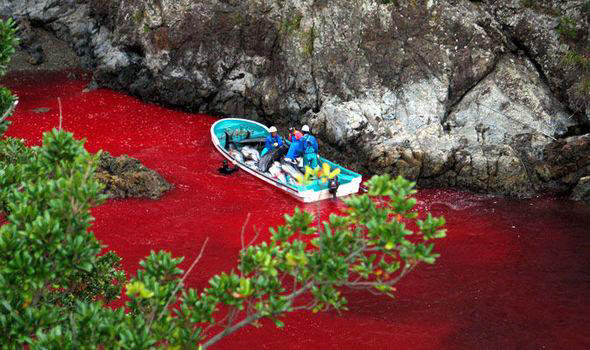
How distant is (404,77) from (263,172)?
7.11 meters

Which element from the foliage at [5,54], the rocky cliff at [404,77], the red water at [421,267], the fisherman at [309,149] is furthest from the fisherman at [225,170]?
the foliage at [5,54]

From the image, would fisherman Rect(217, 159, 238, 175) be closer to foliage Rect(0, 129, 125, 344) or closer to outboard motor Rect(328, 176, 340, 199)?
outboard motor Rect(328, 176, 340, 199)

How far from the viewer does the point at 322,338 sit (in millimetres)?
13805

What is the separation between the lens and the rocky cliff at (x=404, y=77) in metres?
22.0

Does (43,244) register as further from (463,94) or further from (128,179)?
(463,94)

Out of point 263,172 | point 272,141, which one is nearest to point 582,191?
point 272,141

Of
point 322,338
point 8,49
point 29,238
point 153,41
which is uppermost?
point 8,49

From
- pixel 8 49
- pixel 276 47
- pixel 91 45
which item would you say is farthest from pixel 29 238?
pixel 91 45

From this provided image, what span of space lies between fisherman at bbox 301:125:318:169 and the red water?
176 centimetres

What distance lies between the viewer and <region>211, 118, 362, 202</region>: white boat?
20.1 metres

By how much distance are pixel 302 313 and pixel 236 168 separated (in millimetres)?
8824

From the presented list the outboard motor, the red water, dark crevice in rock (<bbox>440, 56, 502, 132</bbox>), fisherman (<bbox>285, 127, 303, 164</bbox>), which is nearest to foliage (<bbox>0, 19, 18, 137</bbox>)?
the red water

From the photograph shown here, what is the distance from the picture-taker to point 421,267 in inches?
667

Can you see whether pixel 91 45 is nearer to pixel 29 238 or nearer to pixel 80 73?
pixel 80 73
